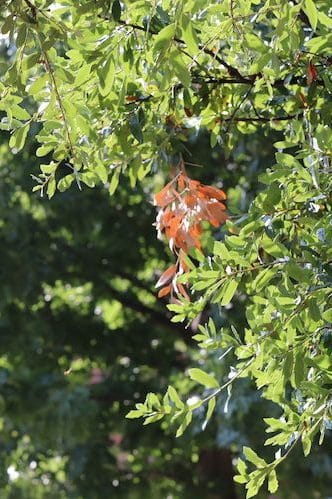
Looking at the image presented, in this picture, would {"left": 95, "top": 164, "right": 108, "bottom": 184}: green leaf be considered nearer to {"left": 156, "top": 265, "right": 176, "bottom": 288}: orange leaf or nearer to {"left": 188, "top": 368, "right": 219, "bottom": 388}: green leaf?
{"left": 156, "top": 265, "right": 176, "bottom": 288}: orange leaf

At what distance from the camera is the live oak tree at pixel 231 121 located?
166 cm

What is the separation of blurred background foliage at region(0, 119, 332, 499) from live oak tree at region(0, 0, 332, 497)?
3.30 m

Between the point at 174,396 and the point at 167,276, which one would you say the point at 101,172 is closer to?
the point at 167,276

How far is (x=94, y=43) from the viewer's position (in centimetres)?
181

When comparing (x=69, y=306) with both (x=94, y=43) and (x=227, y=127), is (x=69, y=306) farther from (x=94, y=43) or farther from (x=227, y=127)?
(x=94, y=43)

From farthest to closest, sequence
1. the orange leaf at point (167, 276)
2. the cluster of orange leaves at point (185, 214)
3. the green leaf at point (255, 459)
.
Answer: the orange leaf at point (167, 276) → the cluster of orange leaves at point (185, 214) → the green leaf at point (255, 459)

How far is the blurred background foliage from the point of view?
5824 mm

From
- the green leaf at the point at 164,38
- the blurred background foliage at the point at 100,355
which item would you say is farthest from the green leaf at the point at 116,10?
the blurred background foliage at the point at 100,355

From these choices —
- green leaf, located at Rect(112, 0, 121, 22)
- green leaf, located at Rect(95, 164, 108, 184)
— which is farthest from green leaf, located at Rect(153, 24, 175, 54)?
green leaf, located at Rect(95, 164, 108, 184)

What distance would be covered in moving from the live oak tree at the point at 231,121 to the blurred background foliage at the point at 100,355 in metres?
3.30

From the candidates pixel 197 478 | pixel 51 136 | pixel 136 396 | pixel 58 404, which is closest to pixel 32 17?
pixel 51 136

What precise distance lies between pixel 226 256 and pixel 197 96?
20.7 inches

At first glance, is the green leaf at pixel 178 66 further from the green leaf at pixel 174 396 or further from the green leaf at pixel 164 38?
the green leaf at pixel 174 396

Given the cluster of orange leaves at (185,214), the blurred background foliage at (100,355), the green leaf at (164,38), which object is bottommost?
the blurred background foliage at (100,355)
